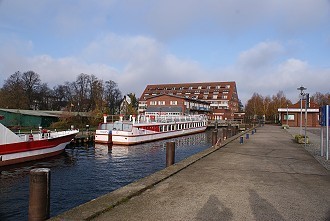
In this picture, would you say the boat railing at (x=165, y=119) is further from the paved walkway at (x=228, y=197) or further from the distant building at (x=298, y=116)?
the paved walkway at (x=228, y=197)

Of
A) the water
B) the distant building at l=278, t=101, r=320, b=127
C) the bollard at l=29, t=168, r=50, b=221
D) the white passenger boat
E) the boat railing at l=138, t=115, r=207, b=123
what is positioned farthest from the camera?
the distant building at l=278, t=101, r=320, b=127

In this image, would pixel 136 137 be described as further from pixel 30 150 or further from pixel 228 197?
pixel 228 197

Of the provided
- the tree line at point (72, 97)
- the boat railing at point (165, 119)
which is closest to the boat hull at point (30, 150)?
the boat railing at point (165, 119)

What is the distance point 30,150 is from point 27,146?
433mm

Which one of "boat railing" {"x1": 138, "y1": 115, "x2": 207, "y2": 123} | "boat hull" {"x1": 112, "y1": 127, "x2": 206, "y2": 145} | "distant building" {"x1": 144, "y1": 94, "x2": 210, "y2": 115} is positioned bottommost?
"boat hull" {"x1": 112, "y1": 127, "x2": 206, "y2": 145}

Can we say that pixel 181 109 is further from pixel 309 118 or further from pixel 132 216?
pixel 132 216

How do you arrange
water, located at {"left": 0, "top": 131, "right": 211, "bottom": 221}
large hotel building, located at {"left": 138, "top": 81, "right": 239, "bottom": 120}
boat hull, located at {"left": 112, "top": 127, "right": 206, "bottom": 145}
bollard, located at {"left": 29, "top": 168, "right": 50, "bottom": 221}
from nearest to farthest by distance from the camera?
bollard, located at {"left": 29, "top": 168, "right": 50, "bottom": 221} → water, located at {"left": 0, "top": 131, "right": 211, "bottom": 221} → boat hull, located at {"left": 112, "top": 127, "right": 206, "bottom": 145} → large hotel building, located at {"left": 138, "top": 81, "right": 239, "bottom": 120}

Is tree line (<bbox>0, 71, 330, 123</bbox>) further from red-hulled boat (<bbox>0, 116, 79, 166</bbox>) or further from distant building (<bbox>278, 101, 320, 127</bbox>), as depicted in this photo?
red-hulled boat (<bbox>0, 116, 79, 166</bbox>)

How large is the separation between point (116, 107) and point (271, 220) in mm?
99388

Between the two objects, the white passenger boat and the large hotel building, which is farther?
the large hotel building

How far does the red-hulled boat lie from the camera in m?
17.6

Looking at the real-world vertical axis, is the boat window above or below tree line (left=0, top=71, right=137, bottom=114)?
below

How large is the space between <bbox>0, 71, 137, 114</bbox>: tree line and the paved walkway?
148 feet

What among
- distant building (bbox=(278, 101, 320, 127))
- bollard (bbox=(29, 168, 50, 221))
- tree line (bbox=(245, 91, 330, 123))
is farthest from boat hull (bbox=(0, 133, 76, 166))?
tree line (bbox=(245, 91, 330, 123))
